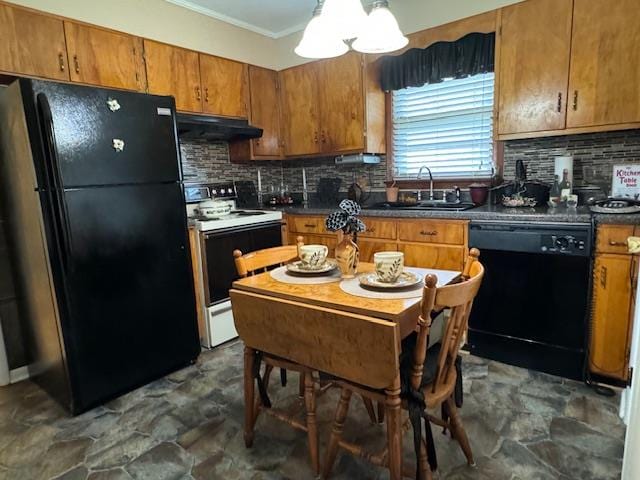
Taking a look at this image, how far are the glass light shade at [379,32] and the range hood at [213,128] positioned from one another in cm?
164

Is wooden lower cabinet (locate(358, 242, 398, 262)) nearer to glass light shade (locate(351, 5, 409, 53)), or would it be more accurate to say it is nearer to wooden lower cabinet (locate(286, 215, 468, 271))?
wooden lower cabinet (locate(286, 215, 468, 271))

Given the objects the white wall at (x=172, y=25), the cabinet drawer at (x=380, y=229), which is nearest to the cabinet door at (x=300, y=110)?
the white wall at (x=172, y=25)

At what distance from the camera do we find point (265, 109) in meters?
3.58

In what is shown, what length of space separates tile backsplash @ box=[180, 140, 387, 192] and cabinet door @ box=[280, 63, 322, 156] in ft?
1.06

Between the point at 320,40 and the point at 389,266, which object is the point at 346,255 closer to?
the point at 389,266

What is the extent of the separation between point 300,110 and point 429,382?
2.79 metres

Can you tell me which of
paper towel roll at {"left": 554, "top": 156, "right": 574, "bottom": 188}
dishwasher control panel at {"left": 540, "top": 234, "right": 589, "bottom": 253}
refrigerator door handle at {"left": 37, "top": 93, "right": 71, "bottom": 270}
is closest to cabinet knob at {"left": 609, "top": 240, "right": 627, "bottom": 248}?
dishwasher control panel at {"left": 540, "top": 234, "right": 589, "bottom": 253}

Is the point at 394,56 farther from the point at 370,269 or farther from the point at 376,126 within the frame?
Answer: the point at 370,269

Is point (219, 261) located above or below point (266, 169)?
below

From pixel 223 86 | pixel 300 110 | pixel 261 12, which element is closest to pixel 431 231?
pixel 300 110

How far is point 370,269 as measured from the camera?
1746 mm

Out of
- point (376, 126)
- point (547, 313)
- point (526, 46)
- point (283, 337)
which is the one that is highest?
point (526, 46)

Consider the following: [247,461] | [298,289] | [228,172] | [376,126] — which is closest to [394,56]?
[376,126]

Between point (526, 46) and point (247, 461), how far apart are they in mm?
2745
